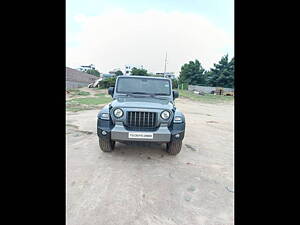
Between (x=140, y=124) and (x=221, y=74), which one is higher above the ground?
(x=221, y=74)

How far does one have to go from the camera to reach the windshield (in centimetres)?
416

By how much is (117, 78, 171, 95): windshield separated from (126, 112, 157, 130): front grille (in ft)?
3.55

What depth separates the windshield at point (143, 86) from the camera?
416cm

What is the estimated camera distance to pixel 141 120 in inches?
126

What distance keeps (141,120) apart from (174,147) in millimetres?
889

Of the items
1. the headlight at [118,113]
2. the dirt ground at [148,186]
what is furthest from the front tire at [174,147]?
the headlight at [118,113]

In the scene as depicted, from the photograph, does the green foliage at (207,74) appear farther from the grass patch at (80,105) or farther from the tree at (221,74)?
the grass patch at (80,105)

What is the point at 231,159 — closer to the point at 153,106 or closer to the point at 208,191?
the point at 208,191

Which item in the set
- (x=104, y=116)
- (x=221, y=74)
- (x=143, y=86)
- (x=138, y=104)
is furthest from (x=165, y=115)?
(x=221, y=74)

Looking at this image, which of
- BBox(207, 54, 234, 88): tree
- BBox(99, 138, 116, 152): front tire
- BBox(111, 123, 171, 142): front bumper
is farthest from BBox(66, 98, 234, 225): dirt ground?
BBox(207, 54, 234, 88): tree

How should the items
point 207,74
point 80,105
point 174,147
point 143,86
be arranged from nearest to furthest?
point 174,147
point 143,86
point 80,105
point 207,74

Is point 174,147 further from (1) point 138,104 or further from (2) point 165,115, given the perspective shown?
(1) point 138,104
